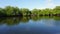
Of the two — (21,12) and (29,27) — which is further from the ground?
(29,27)

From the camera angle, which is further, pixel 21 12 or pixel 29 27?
pixel 21 12

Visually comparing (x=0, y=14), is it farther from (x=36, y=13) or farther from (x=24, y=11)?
(x=36, y=13)

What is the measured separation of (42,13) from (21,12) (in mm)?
20064

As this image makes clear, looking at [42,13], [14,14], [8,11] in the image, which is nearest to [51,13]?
[42,13]

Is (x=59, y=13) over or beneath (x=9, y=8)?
beneath

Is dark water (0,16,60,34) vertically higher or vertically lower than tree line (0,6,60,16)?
higher

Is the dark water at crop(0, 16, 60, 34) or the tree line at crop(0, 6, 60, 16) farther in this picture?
the tree line at crop(0, 6, 60, 16)

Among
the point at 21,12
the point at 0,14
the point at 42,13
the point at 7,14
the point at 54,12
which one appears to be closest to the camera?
the point at 0,14

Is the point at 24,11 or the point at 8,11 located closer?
the point at 8,11

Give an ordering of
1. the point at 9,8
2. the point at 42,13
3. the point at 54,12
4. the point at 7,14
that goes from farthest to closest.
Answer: the point at 42,13
the point at 54,12
the point at 9,8
the point at 7,14

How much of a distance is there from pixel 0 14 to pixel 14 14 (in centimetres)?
1643

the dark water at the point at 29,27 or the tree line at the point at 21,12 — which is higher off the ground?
the dark water at the point at 29,27

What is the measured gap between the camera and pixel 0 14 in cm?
5162

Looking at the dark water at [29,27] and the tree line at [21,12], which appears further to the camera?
the tree line at [21,12]
